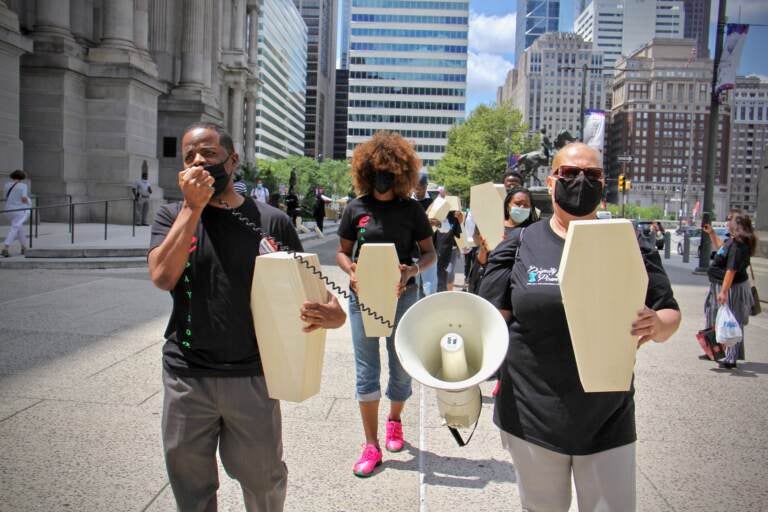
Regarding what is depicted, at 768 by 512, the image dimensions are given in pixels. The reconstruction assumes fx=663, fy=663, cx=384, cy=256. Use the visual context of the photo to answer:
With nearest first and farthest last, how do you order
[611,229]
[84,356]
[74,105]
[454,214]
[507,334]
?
[611,229], [507,334], [84,356], [454,214], [74,105]

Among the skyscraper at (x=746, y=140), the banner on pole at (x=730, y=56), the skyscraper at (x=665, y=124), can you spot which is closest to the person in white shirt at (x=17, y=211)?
the banner on pole at (x=730, y=56)

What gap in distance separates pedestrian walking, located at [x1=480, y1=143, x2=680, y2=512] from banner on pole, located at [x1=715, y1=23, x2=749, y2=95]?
1883 centimetres

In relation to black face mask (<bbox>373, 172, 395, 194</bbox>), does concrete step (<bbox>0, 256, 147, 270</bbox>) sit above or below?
below

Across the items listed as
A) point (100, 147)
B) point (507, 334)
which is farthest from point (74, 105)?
point (507, 334)

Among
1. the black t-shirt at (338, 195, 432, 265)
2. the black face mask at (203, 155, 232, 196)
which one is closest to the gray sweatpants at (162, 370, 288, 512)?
the black face mask at (203, 155, 232, 196)

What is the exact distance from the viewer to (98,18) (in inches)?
976

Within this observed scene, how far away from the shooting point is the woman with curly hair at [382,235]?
4.32 m

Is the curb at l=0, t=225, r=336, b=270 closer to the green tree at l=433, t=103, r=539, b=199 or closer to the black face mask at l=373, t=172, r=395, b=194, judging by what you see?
the black face mask at l=373, t=172, r=395, b=194

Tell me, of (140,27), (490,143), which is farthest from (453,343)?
(490,143)

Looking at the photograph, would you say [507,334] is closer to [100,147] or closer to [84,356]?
[84,356]

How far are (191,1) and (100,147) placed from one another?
472 inches

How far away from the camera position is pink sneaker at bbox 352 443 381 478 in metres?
4.13

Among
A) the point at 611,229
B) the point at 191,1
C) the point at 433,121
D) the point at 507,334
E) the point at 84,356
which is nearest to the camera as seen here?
the point at 611,229

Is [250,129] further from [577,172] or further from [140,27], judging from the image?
[577,172]
